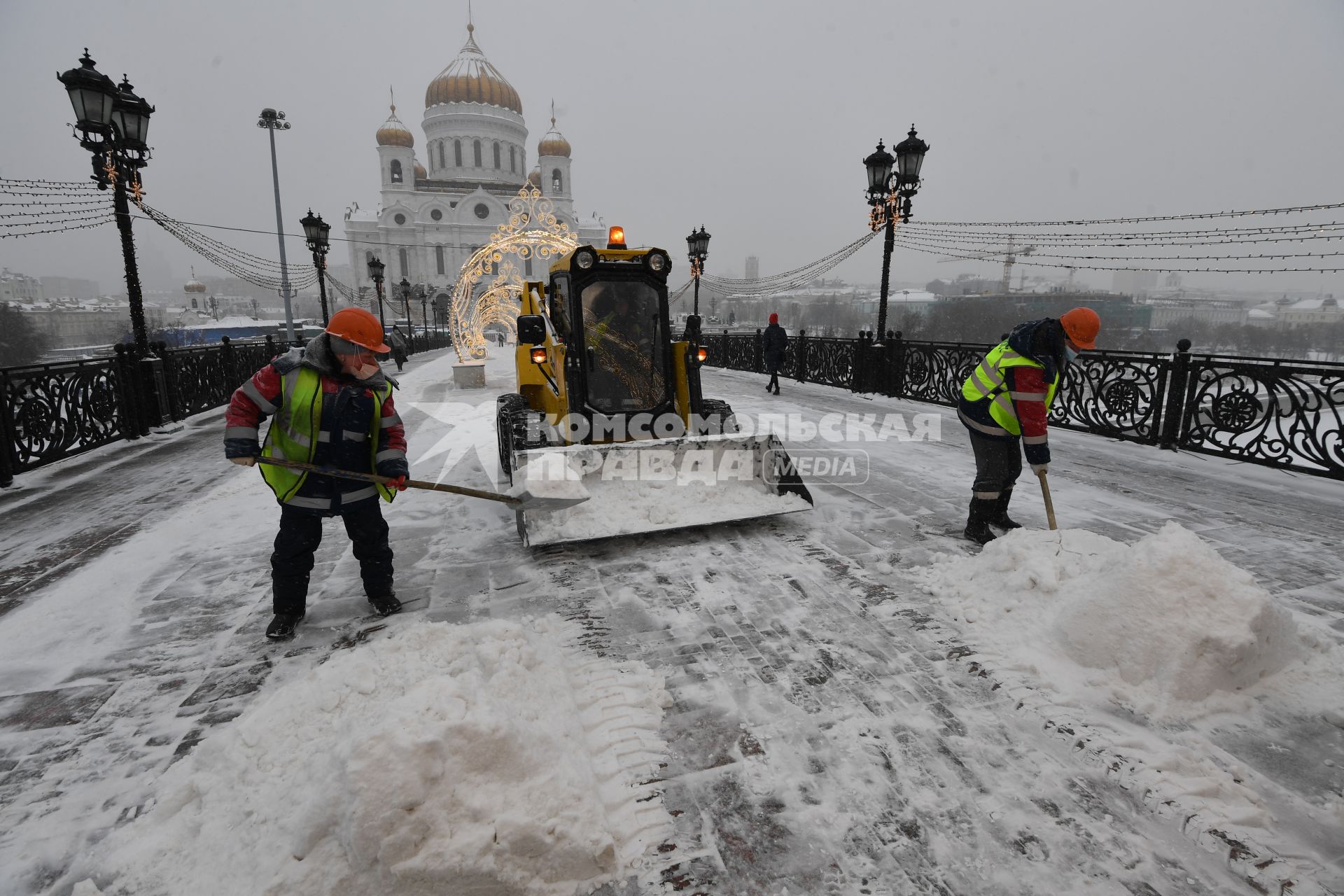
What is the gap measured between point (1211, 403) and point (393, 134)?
76355mm

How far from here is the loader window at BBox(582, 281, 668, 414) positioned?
5.52 metres

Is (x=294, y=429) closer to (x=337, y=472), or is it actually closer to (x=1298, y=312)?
(x=337, y=472)

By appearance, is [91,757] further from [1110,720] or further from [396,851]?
[1110,720]

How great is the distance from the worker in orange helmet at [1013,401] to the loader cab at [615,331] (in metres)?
2.67

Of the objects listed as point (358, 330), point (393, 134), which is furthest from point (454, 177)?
point (358, 330)

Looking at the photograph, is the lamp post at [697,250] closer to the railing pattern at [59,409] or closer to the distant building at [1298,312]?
the railing pattern at [59,409]

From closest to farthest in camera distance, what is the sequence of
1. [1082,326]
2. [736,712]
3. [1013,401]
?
1. [736,712]
2. [1082,326]
3. [1013,401]

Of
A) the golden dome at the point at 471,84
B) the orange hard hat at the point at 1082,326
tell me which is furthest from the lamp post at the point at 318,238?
the golden dome at the point at 471,84

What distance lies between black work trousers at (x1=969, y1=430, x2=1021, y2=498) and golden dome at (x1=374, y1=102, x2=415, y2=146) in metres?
76.2

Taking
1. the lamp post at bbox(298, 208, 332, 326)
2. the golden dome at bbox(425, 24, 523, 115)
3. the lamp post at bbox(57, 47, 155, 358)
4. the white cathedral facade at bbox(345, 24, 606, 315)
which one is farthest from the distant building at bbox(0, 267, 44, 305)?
the lamp post at bbox(57, 47, 155, 358)

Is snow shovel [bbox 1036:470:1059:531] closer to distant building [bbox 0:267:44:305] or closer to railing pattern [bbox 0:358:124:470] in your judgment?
railing pattern [bbox 0:358:124:470]

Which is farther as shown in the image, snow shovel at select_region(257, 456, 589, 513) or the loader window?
the loader window

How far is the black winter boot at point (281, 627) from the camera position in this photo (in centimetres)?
331

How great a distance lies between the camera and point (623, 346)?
562 centimetres
